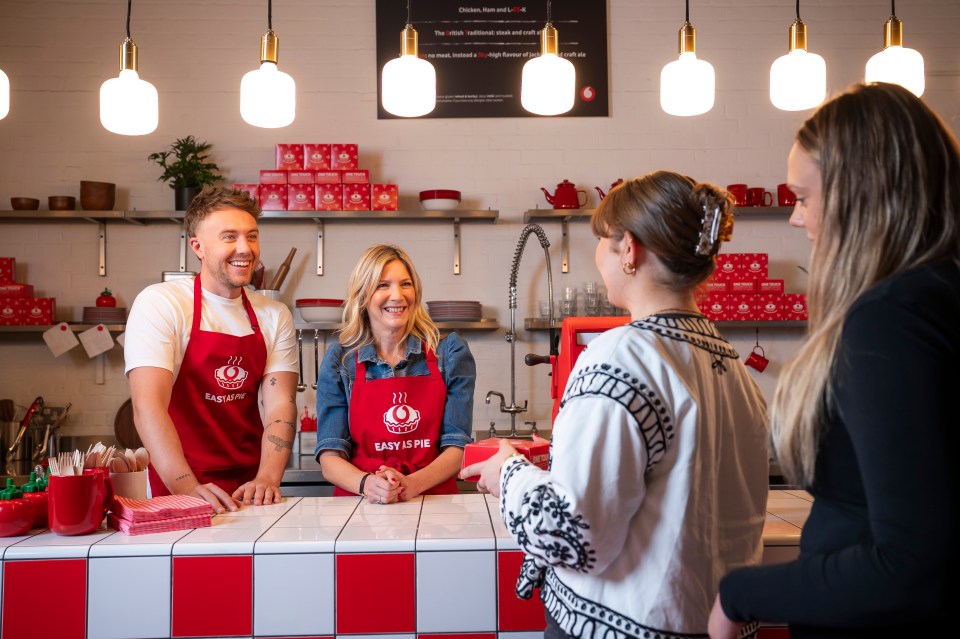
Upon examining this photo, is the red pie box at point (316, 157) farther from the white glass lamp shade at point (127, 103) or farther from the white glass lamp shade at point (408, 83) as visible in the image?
the white glass lamp shade at point (408, 83)

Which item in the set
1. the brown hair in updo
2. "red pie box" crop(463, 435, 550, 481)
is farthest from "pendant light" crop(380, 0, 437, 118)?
the brown hair in updo

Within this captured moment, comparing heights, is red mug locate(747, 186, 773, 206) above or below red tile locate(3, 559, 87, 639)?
above

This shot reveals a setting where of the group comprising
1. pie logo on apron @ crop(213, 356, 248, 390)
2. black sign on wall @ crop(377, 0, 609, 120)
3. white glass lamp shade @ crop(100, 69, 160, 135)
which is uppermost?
black sign on wall @ crop(377, 0, 609, 120)

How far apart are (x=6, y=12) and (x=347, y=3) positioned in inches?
77.8

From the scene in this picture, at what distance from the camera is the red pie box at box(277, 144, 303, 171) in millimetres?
4352

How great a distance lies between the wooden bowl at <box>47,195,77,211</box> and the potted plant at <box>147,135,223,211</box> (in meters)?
0.49

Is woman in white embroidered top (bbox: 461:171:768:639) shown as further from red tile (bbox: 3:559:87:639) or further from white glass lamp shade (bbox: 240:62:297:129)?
white glass lamp shade (bbox: 240:62:297:129)

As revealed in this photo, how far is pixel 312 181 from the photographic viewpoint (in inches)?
173

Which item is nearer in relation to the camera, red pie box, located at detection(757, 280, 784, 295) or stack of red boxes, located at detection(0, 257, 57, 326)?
stack of red boxes, located at detection(0, 257, 57, 326)

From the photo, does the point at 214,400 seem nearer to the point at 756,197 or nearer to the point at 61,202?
the point at 61,202

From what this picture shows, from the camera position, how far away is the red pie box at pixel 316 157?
4359 mm

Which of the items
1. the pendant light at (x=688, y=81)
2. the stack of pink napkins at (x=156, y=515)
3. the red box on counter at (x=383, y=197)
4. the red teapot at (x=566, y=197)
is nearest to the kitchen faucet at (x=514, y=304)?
the red teapot at (x=566, y=197)

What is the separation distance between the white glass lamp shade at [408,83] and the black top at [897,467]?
1695 mm

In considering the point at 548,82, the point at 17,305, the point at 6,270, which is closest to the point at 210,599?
the point at 548,82
